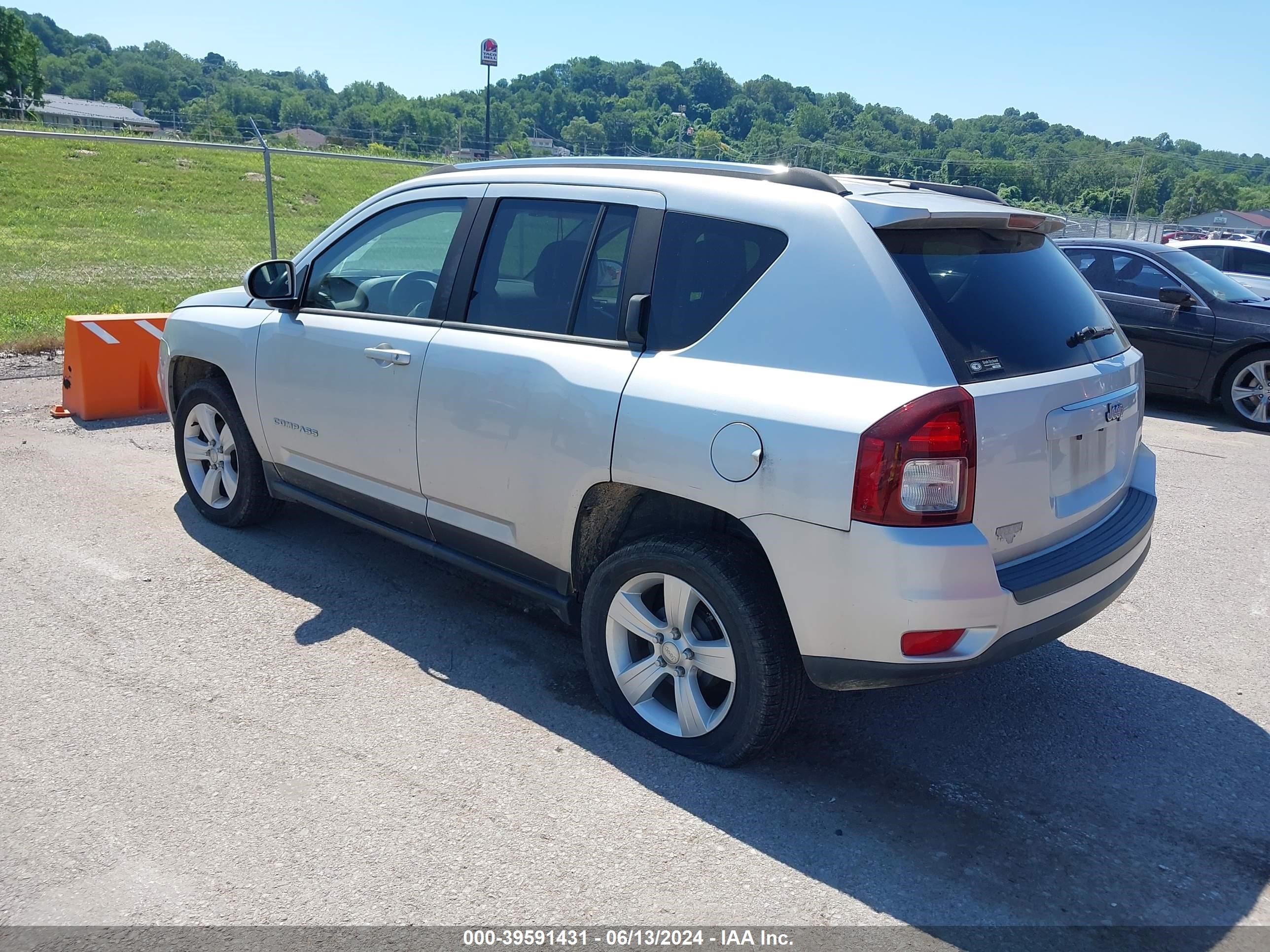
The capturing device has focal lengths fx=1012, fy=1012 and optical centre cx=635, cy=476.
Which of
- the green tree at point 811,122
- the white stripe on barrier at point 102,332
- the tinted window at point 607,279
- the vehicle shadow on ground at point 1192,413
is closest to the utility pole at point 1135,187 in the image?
the green tree at point 811,122

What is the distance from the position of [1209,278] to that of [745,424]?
353 inches

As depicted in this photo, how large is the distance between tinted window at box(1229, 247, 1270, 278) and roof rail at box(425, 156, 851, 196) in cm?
1330

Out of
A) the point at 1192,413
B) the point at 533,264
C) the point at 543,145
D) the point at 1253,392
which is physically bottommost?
the point at 1192,413

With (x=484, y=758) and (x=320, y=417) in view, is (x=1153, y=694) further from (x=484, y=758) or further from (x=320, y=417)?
(x=320, y=417)

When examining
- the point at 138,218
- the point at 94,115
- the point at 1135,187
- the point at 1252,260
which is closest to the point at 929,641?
the point at 1252,260

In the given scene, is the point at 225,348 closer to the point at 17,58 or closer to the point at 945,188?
the point at 945,188

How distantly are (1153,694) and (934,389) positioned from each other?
2.08m

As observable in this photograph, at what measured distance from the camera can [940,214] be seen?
10.3ft

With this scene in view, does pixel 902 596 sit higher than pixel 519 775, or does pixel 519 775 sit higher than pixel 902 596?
pixel 902 596

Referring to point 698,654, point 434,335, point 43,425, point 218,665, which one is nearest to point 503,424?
point 434,335

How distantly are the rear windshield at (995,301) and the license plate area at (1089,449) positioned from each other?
16cm

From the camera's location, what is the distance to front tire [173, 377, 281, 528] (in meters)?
5.23

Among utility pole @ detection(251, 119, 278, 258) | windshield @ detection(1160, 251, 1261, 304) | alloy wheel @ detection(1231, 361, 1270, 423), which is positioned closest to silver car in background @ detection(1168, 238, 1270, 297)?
windshield @ detection(1160, 251, 1261, 304)

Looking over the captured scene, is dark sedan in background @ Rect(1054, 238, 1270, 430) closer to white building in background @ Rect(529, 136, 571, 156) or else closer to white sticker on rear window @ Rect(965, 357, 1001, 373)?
white sticker on rear window @ Rect(965, 357, 1001, 373)
